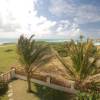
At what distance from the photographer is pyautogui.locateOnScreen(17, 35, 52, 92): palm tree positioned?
56.4ft

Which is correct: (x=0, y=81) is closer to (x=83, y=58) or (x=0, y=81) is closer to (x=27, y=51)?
(x=27, y=51)

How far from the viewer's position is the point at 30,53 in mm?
17328

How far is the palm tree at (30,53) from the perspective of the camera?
1720cm

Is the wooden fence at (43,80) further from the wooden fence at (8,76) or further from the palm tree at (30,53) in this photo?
the palm tree at (30,53)

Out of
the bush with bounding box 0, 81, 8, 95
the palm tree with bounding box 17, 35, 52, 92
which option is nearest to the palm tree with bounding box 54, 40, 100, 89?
the palm tree with bounding box 17, 35, 52, 92

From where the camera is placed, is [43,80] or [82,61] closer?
[82,61]

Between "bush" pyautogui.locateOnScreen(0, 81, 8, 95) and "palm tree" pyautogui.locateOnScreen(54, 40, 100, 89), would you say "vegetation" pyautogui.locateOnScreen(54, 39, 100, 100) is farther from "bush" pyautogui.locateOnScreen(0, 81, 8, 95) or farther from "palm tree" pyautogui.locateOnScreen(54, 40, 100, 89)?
"bush" pyautogui.locateOnScreen(0, 81, 8, 95)

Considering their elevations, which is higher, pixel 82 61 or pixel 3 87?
pixel 82 61

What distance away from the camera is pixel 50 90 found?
17.7m

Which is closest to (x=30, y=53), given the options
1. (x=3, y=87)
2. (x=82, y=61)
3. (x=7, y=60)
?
(x=3, y=87)

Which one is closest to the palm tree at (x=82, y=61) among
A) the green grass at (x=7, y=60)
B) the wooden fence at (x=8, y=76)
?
the wooden fence at (x=8, y=76)

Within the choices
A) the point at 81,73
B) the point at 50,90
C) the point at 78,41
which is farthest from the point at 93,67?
the point at 50,90

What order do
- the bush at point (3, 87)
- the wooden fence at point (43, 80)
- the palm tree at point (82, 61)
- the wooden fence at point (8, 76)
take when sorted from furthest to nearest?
the wooden fence at point (8, 76) < the bush at point (3, 87) < the wooden fence at point (43, 80) < the palm tree at point (82, 61)

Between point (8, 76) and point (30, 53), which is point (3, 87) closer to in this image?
point (8, 76)
